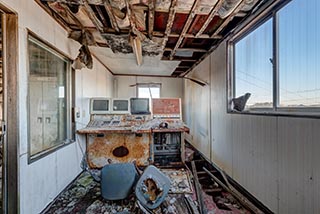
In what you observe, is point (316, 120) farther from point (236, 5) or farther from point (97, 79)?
point (97, 79)

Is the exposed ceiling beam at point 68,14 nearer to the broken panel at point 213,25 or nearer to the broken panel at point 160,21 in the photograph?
the broken panel at point 160,21

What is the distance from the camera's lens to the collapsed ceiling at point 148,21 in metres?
2.36

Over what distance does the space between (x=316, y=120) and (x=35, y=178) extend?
9.10 feet

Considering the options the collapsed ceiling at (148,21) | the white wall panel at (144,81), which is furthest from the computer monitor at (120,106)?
the white wall panel at (144,81)

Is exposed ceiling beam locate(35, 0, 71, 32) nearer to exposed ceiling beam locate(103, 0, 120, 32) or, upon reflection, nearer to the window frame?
the window frame

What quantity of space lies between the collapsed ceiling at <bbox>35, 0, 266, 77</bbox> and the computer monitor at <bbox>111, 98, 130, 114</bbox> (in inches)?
41.4

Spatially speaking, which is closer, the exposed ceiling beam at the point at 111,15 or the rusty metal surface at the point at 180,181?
the exposed ceiling beam at the point at 111,15

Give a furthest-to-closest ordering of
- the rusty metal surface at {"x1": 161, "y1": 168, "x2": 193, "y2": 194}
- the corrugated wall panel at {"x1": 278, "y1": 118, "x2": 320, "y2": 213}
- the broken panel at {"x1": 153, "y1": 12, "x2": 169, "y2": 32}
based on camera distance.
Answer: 1. the rusty metal surface at {"x1": 161, "y1": 168, "x2": 193, "y2": 194}
2. the broken panel at {"x1": 153, "y1": 12, "x2": 169, "y2": 32}
3. the corrugated wall panel at {"x1": 278, "y1": 118, "x2": 320, "y2": 213}

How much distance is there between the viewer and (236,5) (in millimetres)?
2311

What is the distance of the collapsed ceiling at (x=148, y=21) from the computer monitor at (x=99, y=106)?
3.07 ft

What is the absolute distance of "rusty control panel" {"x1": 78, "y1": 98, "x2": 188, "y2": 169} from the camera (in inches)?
151

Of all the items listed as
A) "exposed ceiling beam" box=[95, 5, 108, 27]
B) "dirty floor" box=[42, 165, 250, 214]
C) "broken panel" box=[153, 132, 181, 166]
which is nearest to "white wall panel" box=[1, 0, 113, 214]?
"dirty floor" box=[42, 165, 250, 214]

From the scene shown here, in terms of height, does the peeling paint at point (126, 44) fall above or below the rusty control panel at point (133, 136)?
above

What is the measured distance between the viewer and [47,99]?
2.67 m
